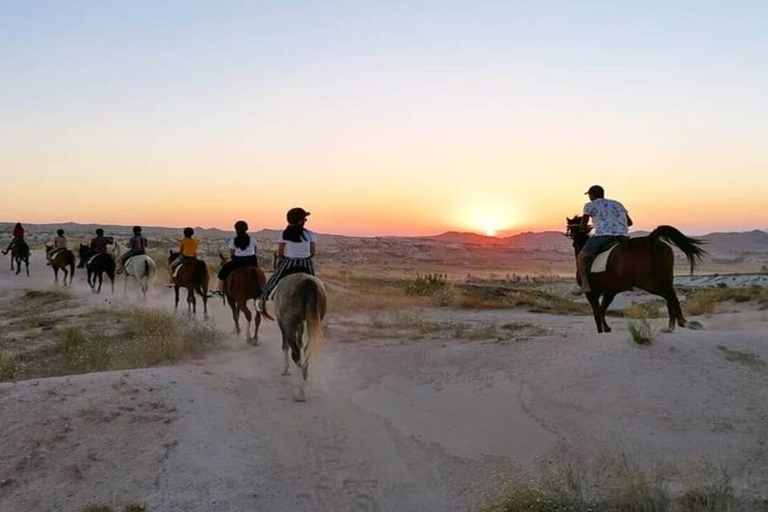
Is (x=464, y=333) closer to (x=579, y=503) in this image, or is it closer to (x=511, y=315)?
(x=511, y=315)

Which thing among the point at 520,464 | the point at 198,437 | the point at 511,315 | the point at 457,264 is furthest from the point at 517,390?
the point at 457,264

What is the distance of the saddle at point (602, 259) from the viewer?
1001cm

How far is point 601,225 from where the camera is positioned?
1029 cm

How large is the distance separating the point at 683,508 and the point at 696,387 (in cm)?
255

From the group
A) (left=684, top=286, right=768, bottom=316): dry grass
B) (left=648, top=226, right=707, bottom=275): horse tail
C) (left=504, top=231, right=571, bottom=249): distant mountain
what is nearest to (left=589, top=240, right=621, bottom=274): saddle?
(left=648, top=226, right=707, bottom=275): horse tail

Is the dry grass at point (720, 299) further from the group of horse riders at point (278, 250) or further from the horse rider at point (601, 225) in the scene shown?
the group of horse riders at point (278, 250)

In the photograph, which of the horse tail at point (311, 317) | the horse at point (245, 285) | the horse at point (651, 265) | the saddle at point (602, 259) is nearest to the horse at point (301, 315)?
the horse tail at point (311, 317)

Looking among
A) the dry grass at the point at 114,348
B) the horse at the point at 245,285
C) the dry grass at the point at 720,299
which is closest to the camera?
the dry grass at the point at 114,348

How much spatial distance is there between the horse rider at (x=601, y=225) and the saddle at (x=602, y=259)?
47mm

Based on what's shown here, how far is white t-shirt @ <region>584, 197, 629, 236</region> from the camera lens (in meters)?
10.2

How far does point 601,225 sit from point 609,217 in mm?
181

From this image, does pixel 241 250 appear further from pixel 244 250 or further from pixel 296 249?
pixel 296 249

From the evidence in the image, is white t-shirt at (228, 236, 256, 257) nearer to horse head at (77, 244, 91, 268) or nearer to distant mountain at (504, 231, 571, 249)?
horse head at (77, 244, 91, 268)

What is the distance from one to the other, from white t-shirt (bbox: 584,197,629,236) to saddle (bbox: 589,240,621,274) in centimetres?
25
